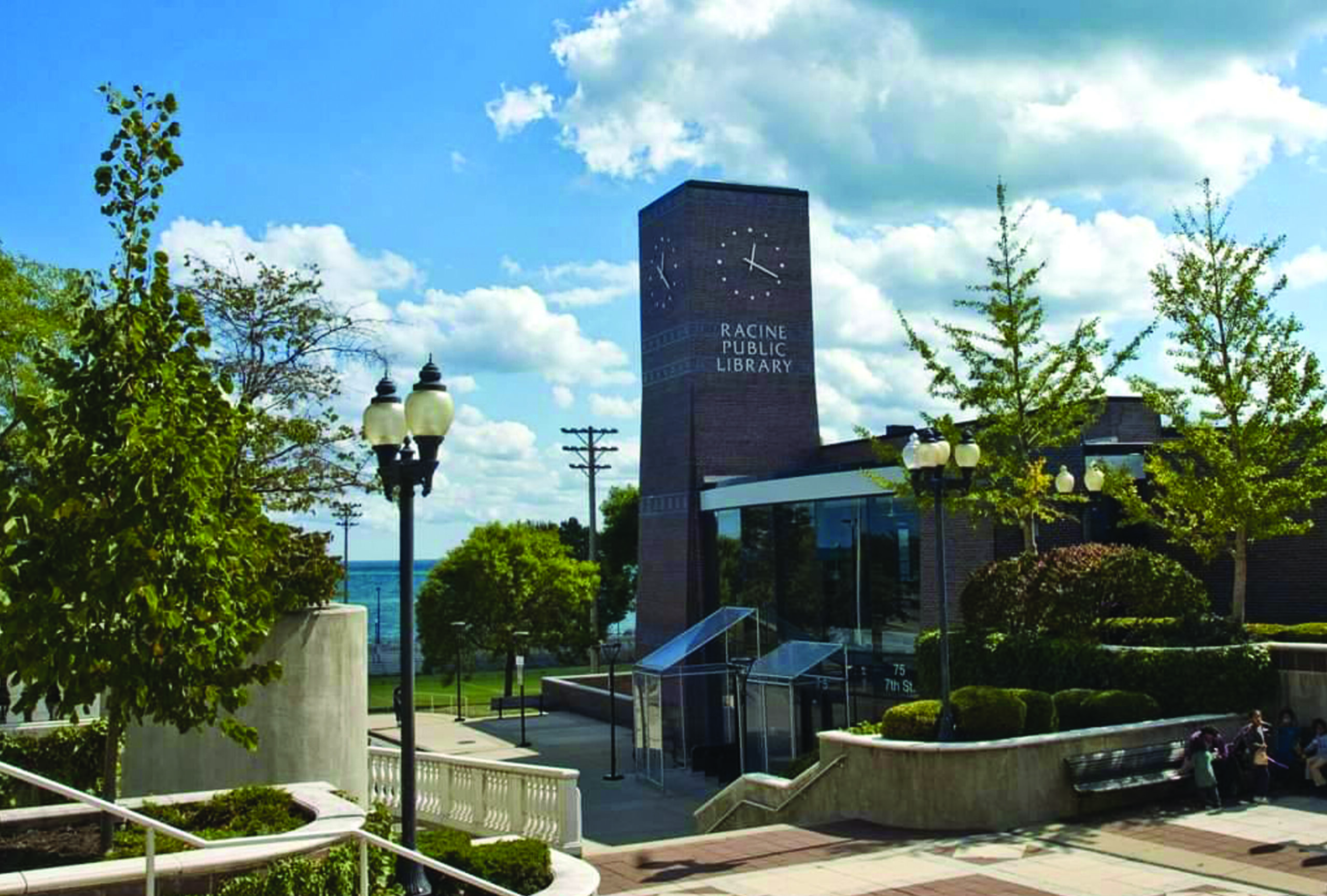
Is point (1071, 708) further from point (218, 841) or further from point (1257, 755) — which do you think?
point (218, 841)

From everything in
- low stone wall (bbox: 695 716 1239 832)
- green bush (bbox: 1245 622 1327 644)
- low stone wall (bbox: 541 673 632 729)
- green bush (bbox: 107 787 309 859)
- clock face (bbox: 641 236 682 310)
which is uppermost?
clock face (bbox: 641 236 682 310)

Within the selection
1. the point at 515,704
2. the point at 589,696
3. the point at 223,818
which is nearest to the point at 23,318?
the point at 223,818

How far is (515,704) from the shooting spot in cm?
5069

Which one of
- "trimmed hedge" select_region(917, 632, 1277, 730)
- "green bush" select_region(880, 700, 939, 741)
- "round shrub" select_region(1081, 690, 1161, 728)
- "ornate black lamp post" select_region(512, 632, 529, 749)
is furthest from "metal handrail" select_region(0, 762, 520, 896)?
"ornate black lamp post" select_region(512, 632, 529, 749)

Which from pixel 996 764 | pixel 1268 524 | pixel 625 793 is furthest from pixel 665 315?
pixel 996 764

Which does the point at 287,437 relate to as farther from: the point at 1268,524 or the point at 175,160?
the point at 1268,524

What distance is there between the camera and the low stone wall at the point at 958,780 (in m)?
15.6

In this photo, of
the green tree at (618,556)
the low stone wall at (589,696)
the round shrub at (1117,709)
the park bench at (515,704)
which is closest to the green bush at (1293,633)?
the round shrub at (1117,709)

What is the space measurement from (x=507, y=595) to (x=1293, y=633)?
37.6 meters

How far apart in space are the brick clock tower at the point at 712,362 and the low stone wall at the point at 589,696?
3.46 meters

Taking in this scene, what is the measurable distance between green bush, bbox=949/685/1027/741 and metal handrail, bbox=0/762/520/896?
29.5ft

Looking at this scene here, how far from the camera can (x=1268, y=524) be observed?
20297mm

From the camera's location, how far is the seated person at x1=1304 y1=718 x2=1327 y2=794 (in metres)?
16.4

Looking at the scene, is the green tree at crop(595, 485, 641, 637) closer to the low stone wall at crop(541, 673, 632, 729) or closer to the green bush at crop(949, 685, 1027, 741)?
the low stone wall at crop(541, 673, 632, 729)
